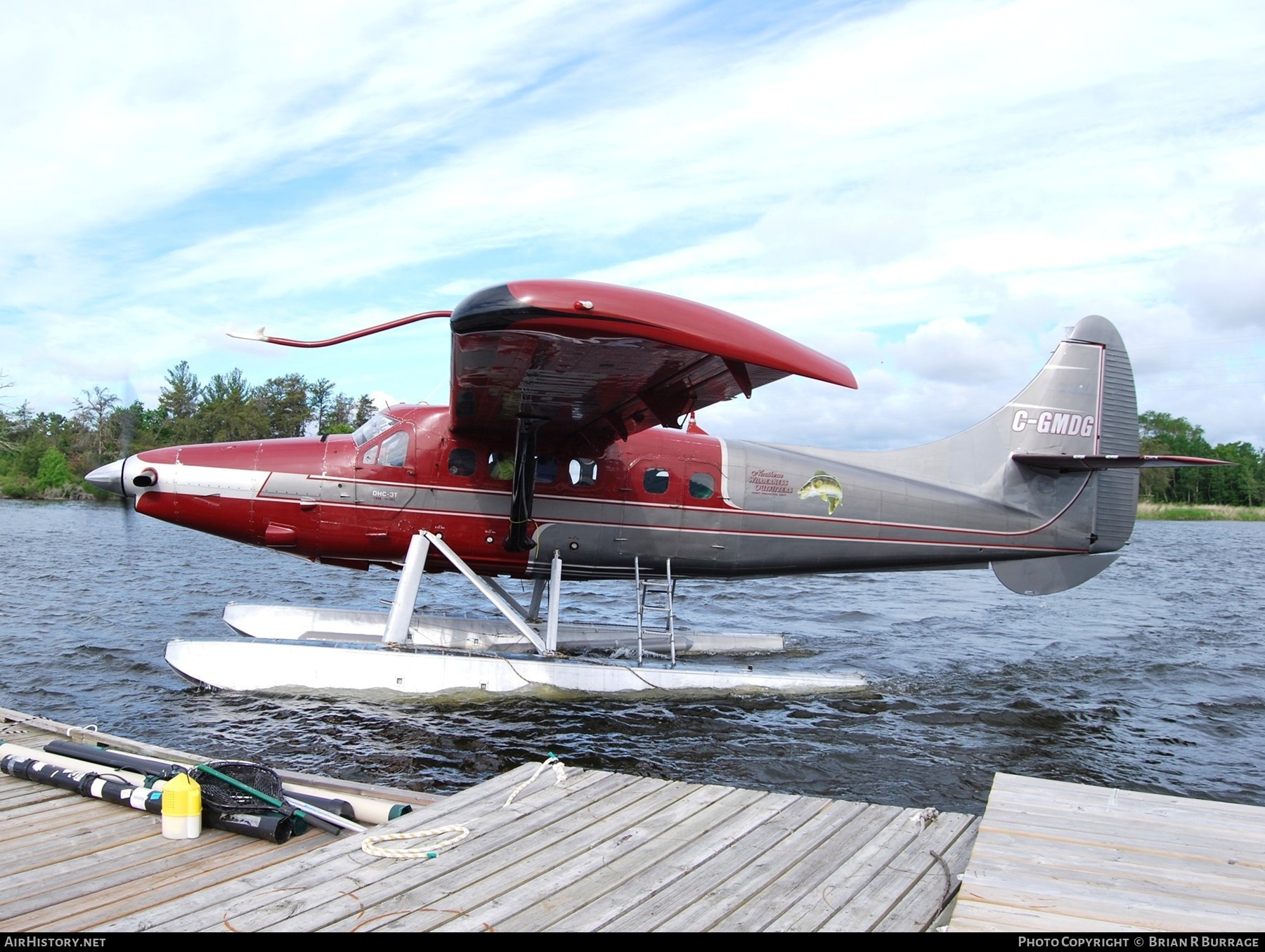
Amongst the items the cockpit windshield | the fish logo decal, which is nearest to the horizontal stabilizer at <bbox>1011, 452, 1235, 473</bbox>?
the fish logo decal

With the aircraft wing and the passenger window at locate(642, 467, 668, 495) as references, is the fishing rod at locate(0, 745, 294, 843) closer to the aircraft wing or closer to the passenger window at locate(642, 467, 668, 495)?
the aircraft wing

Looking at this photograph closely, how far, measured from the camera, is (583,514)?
10312 millimetres

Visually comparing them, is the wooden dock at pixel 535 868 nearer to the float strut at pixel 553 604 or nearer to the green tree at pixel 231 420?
the float strut at pixel 553 604

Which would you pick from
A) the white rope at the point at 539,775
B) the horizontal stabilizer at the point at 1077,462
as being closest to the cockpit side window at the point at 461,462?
the white rope at the point at 539,775

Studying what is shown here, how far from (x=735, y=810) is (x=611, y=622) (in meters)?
10.4

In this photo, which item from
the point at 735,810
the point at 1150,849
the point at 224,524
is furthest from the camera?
the point at 224,524

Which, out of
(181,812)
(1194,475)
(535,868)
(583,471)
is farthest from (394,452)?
(1194,475)

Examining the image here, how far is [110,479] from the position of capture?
959 cm

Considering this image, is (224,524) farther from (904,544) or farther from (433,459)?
(904,544)

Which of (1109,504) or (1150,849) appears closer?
(1150,849)

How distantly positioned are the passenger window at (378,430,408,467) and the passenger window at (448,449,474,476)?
1.58 ft

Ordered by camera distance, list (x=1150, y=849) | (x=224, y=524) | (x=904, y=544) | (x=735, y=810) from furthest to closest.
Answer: (x=904, y=544)
(x=224, y=524)
(x=735, y=810)
(x=1150, y=849)

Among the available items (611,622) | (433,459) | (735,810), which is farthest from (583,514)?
(735,810)

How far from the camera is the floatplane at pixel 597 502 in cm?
898
